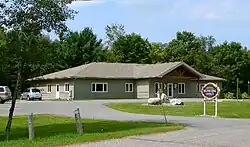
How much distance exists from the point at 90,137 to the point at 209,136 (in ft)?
12.9

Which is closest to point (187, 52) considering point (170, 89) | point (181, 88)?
point (181, 88)

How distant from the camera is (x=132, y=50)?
288 feet

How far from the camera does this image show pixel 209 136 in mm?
16812

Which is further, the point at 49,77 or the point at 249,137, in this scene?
the point at 49,77

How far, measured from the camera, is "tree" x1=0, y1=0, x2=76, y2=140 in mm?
17906

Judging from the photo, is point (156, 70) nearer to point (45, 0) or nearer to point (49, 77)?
point (49, 77)

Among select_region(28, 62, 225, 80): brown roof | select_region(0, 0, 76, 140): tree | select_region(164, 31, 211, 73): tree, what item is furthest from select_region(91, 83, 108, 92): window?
select_region(0, 0, 76, 140): tree

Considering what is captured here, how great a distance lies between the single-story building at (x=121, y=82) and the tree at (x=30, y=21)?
40683 millimetres

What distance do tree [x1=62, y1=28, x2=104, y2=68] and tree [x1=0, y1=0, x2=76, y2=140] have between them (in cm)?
6119

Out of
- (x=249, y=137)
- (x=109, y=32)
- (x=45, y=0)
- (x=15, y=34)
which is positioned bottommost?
(x=249, y=137)

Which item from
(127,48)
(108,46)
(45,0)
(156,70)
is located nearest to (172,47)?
(127,48)

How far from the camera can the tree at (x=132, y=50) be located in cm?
8688

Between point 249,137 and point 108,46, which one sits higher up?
point 108,46

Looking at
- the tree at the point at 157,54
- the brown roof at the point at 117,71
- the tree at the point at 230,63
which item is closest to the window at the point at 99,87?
the brown roof at the point at 117,71
